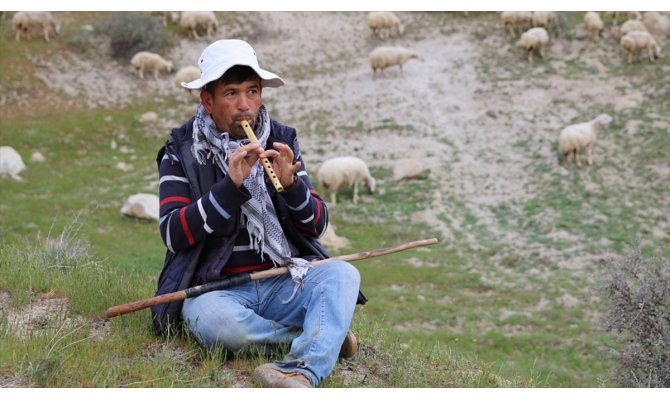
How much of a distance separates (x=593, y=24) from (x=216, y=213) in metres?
24.4

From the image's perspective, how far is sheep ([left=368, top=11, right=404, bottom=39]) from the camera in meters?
27.6

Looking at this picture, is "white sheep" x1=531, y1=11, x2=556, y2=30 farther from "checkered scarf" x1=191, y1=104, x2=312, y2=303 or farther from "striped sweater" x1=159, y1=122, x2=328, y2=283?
"checkered scarf" x1=191, y1=104, x2=312, y2=303

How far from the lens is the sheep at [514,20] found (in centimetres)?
2673

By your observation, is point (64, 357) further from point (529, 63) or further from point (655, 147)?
point (529, 63)

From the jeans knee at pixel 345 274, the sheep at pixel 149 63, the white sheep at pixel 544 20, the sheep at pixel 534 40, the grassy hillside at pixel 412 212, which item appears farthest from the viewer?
the white sheep at pixel 544 20

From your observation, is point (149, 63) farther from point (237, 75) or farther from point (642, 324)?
point (237, 75)

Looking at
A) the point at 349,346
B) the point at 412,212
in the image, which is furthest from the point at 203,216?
the point at 412,212

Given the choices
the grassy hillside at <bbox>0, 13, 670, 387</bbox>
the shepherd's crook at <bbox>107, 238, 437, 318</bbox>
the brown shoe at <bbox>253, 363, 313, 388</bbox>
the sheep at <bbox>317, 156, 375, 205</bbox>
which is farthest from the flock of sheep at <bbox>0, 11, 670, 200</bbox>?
the brown shoe at <bbox>253, 363, 313, 388</bbox>

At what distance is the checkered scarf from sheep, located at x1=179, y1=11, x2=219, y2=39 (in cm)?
2386

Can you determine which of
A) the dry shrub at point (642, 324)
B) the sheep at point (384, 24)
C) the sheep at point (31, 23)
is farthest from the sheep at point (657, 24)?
the sheep at point (31, 23)

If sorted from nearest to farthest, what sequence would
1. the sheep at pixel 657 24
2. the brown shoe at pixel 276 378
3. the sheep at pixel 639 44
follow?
the brown shoe at pixel 276 378 → the sheep at pixel 639 44 → the sheep at pixel 657 24

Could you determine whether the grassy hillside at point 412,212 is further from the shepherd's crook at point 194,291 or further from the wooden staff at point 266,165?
the wooden staff at point 266,165

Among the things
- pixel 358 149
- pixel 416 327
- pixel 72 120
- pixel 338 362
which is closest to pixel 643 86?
pixel 358 149

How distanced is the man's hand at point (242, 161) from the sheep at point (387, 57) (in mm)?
21514
